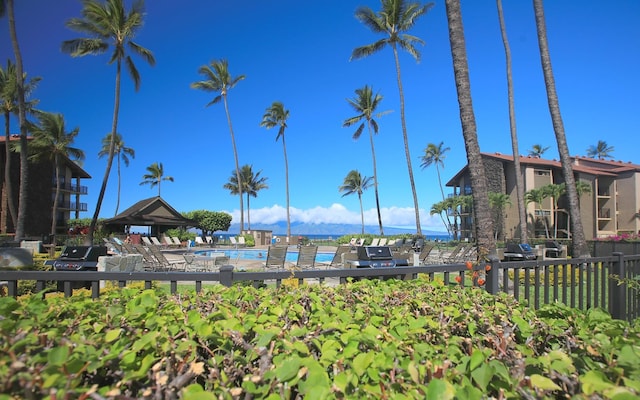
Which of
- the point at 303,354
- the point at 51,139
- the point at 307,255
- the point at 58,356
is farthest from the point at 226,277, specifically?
the point at 51,139

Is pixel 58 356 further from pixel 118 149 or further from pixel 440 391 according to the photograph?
pixel 118 149

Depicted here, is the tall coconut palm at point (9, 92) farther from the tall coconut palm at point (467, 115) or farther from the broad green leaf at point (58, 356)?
the broad green leaf at point (58, 356)

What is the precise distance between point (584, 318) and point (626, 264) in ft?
17.0

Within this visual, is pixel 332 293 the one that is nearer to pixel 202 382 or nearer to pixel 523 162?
pixel 202 382

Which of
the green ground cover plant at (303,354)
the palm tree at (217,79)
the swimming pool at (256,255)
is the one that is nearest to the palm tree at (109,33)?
the swimming pool at (256,255)

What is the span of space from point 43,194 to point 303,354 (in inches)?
1670

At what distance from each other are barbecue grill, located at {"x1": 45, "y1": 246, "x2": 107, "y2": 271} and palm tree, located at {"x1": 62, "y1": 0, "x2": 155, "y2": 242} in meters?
13.3

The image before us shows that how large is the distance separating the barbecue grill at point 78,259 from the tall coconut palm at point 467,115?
8757mm

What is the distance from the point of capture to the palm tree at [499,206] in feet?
119

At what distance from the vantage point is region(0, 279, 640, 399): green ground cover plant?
3.36 feet

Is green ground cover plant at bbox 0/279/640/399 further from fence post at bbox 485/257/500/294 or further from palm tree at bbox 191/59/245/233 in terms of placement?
palm tree at bbox 191/59/245/233

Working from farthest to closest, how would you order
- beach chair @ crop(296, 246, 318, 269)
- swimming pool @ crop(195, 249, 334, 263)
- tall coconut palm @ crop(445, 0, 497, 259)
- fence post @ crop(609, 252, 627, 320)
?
swimming pool @ crop(195, 249, 334, 263) < beach chair @ crop(296, 246, 318, 269) < tall coconut palm @ crop(445, 0, 497, 259) < fence post @ crop(609, 252, 627, 320)

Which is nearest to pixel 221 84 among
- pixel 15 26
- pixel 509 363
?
pixel 15 26

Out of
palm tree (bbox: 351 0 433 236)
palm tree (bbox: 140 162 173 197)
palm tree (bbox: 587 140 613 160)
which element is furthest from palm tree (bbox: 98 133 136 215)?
palm tree (bbox: 587 140 613 160)
